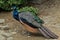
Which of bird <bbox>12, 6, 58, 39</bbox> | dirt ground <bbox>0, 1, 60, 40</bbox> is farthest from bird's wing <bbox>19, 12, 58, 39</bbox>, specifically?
dirt ground <bbox>0, 1, 60, 40</bbox>

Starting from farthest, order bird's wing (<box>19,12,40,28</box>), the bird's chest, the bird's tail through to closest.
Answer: the bird's chest, bird's wing (<box>19,12,40,28</box>), the bird's tail

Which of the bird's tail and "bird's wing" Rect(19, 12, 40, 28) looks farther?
"bird's wing" Rect(19, 12, 40, 28)

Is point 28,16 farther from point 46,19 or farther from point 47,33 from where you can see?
point 46,19

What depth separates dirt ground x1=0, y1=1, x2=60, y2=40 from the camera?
7047 mm

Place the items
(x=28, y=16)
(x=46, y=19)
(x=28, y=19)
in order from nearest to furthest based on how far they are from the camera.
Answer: (x=28, y=19) → (x=28, y=16) → (x=46, y=19)

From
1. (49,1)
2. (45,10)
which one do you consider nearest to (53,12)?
(45,10)

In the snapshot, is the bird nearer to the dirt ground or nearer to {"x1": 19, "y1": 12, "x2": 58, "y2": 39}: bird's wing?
{"x1": 19, "y1": 12, "x2": 58, "y2": 39}: bird's wing

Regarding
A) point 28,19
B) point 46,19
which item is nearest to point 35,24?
point 28,19

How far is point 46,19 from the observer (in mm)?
8062

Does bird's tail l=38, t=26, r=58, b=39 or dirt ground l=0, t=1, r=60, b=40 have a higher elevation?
dirt ground l=0, t=1, r=60, b=40

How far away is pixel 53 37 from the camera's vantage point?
667 cm

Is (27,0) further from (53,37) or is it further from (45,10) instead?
(53,37)

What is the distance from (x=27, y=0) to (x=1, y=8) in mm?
1102

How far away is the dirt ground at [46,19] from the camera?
705cm
